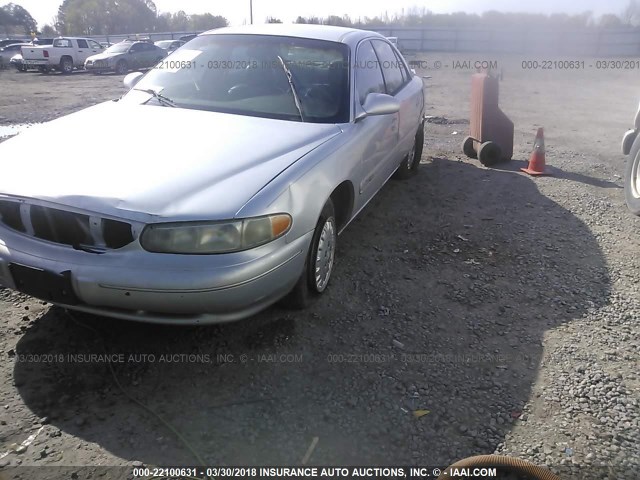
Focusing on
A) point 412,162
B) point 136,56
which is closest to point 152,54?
point 136,56

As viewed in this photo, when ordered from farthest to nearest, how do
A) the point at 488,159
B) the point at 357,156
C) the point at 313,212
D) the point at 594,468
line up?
the point at 488,159, the point at 357,156, the point at 313,212, the point at 594,468

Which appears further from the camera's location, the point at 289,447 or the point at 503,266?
the point at 503,266

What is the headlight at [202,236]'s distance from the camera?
227 centimetres

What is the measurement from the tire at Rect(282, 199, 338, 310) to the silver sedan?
0.05 ft

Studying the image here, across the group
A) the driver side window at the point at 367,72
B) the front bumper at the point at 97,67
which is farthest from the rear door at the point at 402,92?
the front bumper at the point at 97,67

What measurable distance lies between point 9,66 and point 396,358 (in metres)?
29.2

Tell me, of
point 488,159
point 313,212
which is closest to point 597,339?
point 313,212

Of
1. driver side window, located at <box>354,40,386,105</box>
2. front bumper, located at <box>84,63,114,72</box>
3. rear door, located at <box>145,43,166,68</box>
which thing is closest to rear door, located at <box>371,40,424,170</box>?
driver side window, located at <box>354,40,386,105</box>

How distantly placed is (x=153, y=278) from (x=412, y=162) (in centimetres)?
441

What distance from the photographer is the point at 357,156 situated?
352 cm

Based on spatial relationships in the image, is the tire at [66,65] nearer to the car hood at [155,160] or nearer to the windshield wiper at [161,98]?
the windshield wiper at [161,98]

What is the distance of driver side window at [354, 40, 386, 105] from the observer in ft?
12.5

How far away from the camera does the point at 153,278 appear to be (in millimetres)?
2244

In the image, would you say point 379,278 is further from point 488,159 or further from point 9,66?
point 9,66
